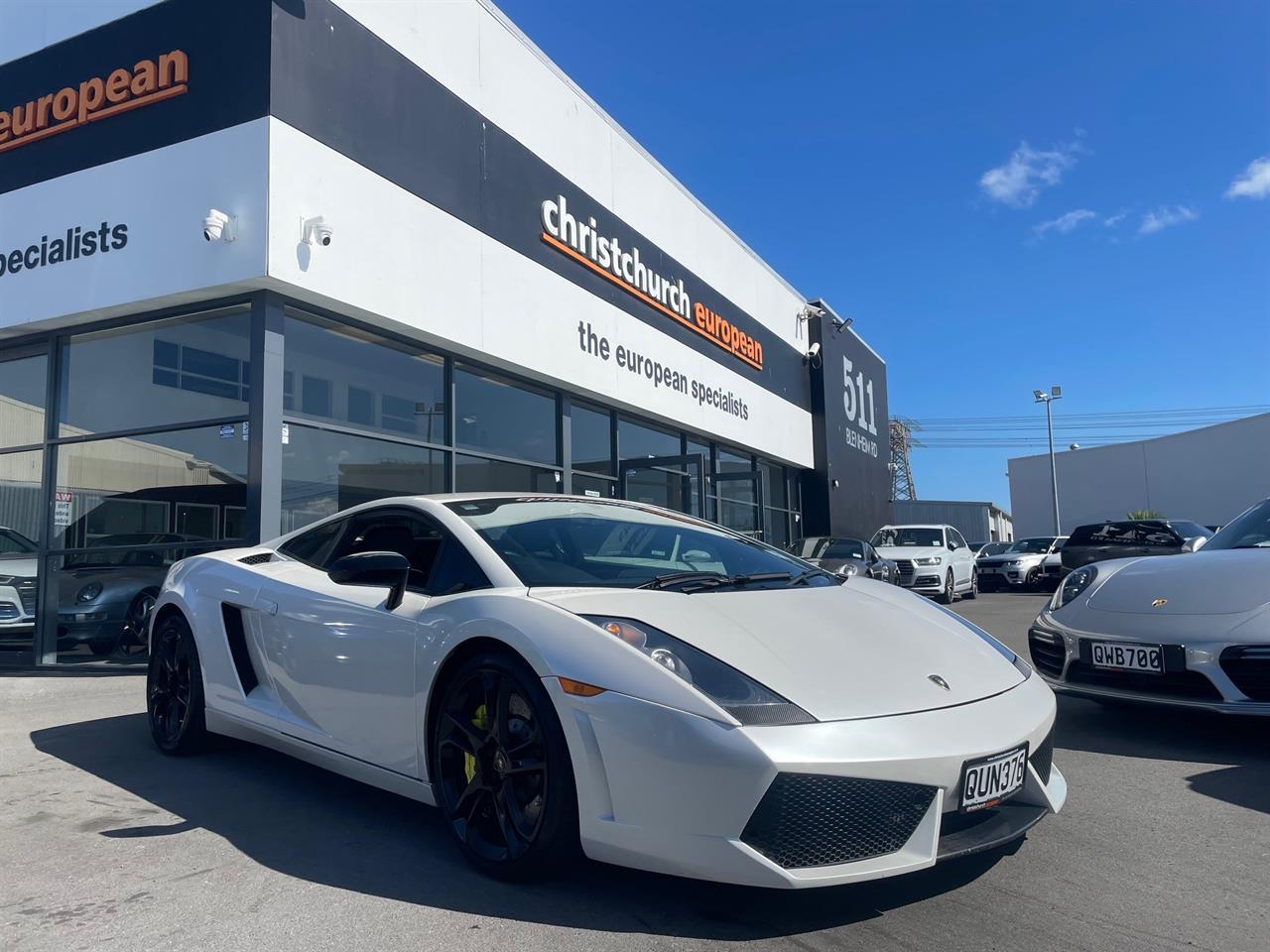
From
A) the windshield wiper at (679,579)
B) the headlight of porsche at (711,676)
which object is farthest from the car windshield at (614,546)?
the headlight of porsche at (711,676)

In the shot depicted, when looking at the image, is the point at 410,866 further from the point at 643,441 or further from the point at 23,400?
the point at 643,441

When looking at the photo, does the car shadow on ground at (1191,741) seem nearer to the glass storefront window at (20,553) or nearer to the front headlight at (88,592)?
the front headlight at (88,592)

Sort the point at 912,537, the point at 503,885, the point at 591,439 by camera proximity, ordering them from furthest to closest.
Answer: the point at 912,537
the point at 591,439
the point at 503,885

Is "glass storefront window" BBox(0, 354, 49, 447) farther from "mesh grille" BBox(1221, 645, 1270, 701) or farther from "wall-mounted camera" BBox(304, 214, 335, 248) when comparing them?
"mesh grille" BBox(1221, 645, 1270, 701)

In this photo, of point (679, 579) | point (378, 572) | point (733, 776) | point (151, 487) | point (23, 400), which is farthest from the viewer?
point (23, 400)

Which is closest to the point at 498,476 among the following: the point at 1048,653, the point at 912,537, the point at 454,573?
the point at 1048,653

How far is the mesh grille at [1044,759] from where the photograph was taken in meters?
2.71

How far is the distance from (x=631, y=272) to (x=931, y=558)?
780cm

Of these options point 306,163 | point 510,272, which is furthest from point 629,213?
point 306,163

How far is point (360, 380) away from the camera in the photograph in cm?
874

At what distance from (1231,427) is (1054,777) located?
46002 mm

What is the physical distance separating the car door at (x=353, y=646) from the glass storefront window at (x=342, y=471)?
3807 mm

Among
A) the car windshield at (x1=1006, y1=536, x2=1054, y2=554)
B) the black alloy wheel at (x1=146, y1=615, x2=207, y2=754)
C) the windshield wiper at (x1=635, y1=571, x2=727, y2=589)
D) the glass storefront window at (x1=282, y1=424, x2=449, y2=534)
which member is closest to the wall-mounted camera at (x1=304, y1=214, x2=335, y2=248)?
the glass storefront window at (x1=282, y1=424, x2=449, y2=534)

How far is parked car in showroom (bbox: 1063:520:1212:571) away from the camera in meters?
11.5
